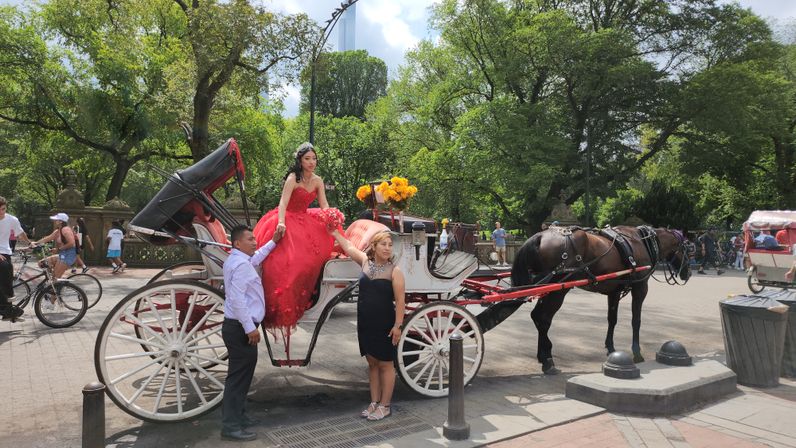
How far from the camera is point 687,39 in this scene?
2633 cm

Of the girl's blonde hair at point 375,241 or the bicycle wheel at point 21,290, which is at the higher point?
the girl's blonde hair at point 375,241

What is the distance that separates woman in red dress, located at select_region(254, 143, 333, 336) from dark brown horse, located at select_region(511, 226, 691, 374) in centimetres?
291

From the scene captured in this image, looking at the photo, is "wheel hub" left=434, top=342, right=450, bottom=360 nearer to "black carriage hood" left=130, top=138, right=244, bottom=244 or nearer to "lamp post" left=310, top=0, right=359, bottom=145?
"black carriage hood" left=130, top=138, right=244, bottom=244

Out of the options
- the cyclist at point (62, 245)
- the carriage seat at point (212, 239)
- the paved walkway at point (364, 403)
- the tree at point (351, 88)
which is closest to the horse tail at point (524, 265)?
the paved walkway at point (364, 403)

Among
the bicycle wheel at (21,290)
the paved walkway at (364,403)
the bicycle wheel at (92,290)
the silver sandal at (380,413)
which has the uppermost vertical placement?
the bicycle wheel at (21,290)

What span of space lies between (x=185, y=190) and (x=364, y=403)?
2.70 m

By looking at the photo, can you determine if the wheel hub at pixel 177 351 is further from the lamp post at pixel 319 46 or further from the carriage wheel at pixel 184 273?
the lamp post at pixel 319 46

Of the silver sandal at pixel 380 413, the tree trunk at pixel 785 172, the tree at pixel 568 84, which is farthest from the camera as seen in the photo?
the tree trunk at pixel 785 172

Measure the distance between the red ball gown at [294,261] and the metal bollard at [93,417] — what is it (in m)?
1.81

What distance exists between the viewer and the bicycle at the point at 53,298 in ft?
28.2

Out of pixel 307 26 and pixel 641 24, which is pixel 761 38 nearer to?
pixel 641 24

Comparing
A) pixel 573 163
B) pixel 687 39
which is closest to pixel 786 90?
pixel 687 39

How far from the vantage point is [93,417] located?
288 cm

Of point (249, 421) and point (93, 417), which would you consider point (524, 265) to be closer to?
point (249, 421)
